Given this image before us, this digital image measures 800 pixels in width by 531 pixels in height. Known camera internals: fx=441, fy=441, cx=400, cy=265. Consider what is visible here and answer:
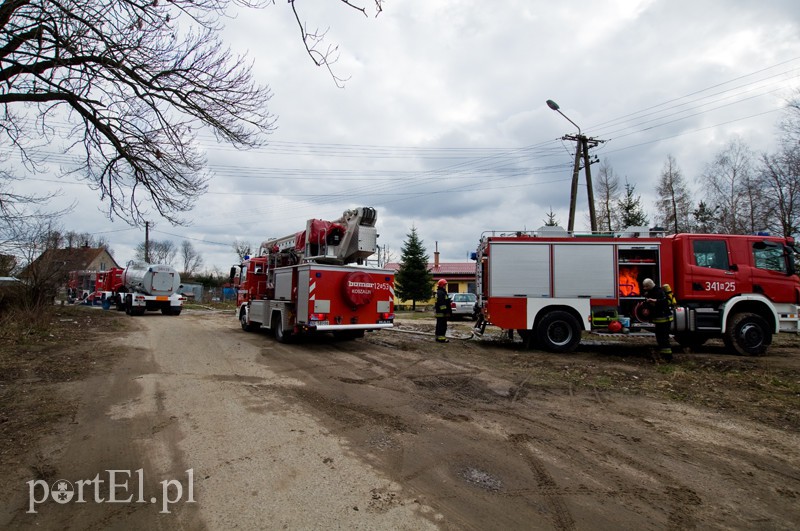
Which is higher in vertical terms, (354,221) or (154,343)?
(354,221)

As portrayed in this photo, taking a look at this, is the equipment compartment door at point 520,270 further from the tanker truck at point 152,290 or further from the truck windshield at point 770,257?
the tanker truck at point 152,290

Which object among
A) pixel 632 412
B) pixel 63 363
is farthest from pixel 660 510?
pixel 63 363

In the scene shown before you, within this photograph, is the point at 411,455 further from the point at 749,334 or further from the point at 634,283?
the point at 749,334

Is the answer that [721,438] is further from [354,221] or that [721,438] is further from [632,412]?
[354,221]

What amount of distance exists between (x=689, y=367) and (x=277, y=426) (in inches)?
314

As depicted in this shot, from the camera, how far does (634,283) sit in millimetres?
10969

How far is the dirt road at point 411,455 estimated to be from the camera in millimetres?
3080

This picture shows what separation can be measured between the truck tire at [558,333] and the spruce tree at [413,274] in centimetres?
2321

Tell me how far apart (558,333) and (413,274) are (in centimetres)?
2332

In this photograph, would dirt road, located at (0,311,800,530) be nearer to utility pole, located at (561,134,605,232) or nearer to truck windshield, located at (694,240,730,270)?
truck windshield, located at (694,240,730,270)

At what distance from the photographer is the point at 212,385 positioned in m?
6.75

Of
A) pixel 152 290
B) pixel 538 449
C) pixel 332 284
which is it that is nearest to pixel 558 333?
pixel 332 284

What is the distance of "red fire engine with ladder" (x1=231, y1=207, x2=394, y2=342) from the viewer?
10.8m

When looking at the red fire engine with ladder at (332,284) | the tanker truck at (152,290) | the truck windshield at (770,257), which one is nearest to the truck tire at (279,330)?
the red fire engine with ladder at (332,284)
